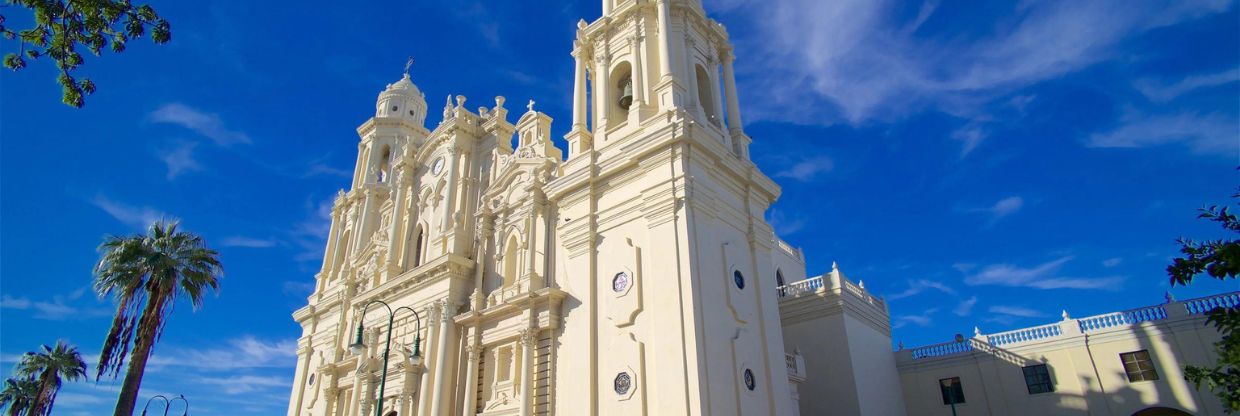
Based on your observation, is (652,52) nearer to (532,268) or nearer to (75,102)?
(532,268)

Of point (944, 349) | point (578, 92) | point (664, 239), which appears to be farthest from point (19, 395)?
point (944, 349)

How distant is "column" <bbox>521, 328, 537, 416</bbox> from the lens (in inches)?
778

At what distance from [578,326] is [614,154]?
5101mm

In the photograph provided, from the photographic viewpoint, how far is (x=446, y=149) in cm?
2906

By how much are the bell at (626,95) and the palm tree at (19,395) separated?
116 feet

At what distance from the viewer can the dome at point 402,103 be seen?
3891cm

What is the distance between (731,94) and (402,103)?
2228 cm

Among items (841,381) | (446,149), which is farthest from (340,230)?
(841,381)

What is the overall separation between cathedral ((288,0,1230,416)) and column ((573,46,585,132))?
7cm

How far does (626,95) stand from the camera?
75.4ft

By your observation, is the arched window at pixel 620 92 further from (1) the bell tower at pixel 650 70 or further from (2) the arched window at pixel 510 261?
(2) the arched window at pixel 510 261

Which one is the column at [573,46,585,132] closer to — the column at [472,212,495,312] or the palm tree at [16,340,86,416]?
the column at [472,212,495,312]

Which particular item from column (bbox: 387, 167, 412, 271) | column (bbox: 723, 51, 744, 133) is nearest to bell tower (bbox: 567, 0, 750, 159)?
column (bbox: 723, 51, 744, 133)

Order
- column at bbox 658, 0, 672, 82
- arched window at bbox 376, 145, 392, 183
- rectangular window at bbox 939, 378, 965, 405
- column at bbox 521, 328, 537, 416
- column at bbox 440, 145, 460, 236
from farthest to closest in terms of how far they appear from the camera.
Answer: arched window at bbox 376, 145, 392, 183
column at bbox 440, 145, 460, 236
rectangular window at bbox 939, 378, 965, 405
column at bbox 658, 0, 672, 82
column at bbox 521, 328, 537, 416
